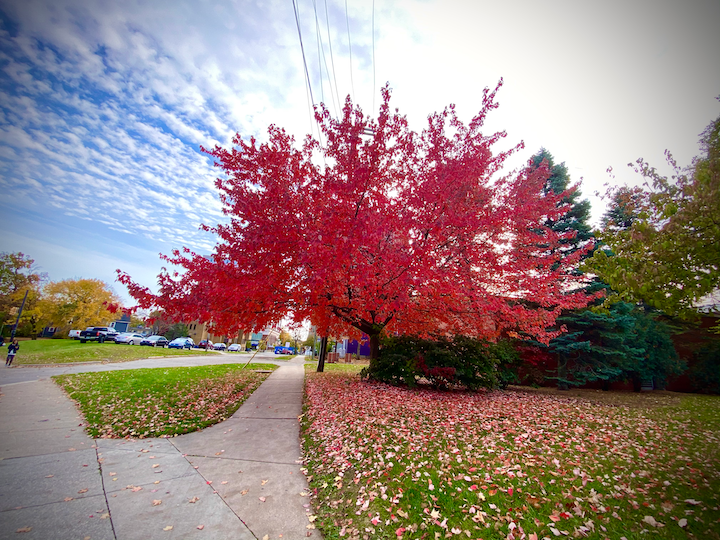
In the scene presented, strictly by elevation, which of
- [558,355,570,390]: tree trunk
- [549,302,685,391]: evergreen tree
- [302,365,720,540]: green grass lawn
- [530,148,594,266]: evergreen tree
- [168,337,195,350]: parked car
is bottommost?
[168,337,195,350]: parked car

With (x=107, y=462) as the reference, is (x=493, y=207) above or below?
above

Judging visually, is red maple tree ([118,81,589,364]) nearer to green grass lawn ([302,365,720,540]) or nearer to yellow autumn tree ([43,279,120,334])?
green grass lawn ([302,365,720,540])

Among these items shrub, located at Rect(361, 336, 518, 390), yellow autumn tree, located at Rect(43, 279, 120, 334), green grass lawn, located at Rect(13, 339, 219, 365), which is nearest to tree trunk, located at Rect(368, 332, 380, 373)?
shrub, located at Rect(361, 336, 518, 390)

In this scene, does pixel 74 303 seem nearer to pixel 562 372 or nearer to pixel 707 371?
pixel 562 372

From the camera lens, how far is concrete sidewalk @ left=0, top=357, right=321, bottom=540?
9.80ft

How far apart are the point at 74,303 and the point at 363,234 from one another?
49.7 m

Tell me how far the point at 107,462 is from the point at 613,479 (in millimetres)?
7159

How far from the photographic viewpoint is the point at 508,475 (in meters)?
3.95

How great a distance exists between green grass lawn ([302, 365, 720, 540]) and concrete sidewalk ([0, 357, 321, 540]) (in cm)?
54

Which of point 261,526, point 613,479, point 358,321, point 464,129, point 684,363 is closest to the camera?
point 261,526

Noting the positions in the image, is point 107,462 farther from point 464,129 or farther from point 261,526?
point 464,129

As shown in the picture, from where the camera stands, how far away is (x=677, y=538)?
2.76 m

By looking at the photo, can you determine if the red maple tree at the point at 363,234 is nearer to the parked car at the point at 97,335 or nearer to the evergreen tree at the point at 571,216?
the evergreen tree at the point at 571,216

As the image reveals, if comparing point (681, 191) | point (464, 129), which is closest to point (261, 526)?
A: point (681, 191)
